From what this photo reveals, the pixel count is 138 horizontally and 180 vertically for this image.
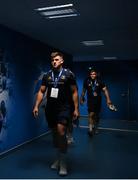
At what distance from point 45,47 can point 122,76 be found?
3.87 m

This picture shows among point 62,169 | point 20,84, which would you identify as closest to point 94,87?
point 20,84

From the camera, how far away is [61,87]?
3439 mm

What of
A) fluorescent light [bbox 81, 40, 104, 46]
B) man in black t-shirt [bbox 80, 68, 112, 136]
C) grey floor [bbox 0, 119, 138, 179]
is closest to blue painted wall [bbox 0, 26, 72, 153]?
grey floor [bbox 0, 119, 138, 179]

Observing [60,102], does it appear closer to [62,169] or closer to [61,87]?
[61,87]

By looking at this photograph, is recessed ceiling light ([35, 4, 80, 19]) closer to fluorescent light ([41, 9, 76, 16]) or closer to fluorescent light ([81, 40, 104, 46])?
fluorescent light ([41, 9, 76, 16])

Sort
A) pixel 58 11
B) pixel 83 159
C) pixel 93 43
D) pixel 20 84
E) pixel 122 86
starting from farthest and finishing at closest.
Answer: pixel 122 86, pixel 93 43, pixel 20 84, pixel 83 159, pixel 58 11

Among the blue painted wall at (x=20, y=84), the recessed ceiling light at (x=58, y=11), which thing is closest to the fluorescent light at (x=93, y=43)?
the blue painted wall at (x=20, y=84)

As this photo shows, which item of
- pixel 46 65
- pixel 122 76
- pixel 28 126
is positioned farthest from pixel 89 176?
pixel 122 76

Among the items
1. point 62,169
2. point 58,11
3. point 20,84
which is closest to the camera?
point 58,11

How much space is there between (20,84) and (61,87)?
56.6 inches

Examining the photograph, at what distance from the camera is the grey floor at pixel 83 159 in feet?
10.9

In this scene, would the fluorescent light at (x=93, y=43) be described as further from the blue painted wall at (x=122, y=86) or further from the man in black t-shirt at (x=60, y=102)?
the blue painted wall at (x=122, y=86)

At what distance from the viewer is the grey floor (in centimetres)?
333

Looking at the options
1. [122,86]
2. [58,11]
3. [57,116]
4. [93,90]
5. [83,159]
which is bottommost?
[83,159]
